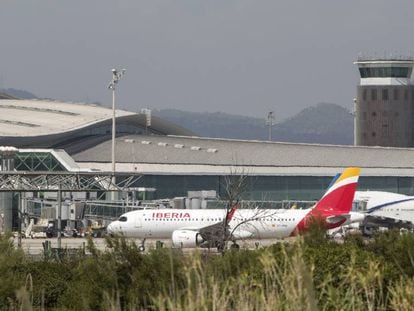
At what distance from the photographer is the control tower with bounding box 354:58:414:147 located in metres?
189

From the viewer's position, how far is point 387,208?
4151 inches

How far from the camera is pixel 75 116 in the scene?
13938 cm

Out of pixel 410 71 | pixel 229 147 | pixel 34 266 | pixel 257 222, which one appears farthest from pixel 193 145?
pixel 34 266

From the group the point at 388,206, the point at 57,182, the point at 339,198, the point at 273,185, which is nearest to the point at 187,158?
the point at 273,185

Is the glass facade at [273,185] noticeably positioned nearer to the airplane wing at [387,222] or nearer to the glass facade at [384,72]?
the airplane wing at [387,222]

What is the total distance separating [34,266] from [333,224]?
42.3 m

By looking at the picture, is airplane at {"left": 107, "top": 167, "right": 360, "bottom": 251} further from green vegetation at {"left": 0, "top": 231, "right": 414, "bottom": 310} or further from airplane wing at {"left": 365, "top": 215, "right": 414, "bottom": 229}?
green vegetation at {"left": 0, "top": 231, "right": 414, "bottom": 310}

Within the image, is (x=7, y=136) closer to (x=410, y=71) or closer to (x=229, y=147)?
(x=229, y=147)

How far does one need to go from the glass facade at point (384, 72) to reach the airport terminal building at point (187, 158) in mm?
55060

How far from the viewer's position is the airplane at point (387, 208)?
102 m

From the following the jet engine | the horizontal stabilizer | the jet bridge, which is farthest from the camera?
the horizontal stabilizer

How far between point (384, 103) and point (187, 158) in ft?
218

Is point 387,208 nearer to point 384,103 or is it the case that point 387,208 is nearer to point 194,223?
point 194,223

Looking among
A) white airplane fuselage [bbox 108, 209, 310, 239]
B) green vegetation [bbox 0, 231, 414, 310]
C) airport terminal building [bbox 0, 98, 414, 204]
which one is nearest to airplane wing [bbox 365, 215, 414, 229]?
white airplane fuselage [bbox 108, 209, 310, 239]
